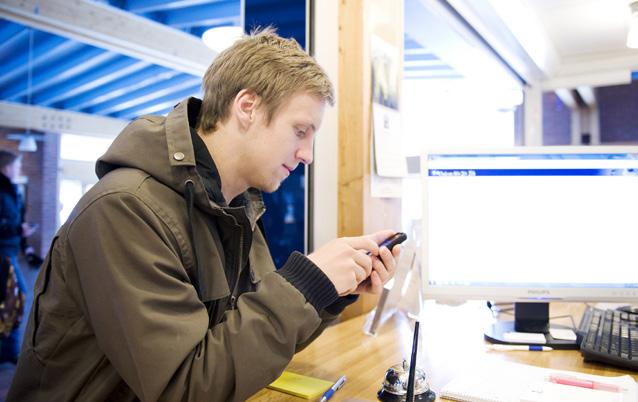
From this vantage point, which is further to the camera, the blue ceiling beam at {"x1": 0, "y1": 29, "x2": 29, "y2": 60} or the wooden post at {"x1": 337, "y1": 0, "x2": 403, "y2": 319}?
the blue ceiling beam at {"x1": 0, "y1": 29, "x2": 29, "y2": 60}

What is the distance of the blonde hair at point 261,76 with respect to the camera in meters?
0.82

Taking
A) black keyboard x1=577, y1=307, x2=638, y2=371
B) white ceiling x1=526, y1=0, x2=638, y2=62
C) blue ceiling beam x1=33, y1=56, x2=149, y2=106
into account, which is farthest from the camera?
blue ceiling beam x1=33, y1=56, x2=149, y2=106

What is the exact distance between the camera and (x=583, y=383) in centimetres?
79

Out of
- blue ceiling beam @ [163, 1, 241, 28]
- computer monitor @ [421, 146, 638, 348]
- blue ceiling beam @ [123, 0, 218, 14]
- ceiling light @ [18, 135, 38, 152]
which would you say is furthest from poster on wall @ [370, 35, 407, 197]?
ceiling light @ [18, 135, 38, 152]

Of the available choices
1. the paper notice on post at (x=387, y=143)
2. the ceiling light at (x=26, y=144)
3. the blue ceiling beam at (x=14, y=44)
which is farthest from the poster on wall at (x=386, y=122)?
the ceiling light at (x=26, y=144)

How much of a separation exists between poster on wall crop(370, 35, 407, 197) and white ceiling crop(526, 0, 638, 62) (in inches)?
73.3

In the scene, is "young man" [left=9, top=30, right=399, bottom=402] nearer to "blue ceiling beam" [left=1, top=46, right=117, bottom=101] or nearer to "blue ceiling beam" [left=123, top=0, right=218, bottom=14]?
"blue ceiling beam" [left=123, top=0, right=218, bottom=14]

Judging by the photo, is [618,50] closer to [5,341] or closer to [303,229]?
[303,229]

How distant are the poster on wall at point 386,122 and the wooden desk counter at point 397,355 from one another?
1.45 ft

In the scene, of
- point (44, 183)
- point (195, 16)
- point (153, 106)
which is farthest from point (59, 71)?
point (195, 16)

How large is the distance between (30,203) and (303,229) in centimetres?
704

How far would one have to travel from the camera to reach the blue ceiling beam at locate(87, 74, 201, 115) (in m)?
7.03

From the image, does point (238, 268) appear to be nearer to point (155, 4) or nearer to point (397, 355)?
point (397, 355)

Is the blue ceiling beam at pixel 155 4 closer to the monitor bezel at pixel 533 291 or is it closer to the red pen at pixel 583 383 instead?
the monitor bezel at pixel 533 291
